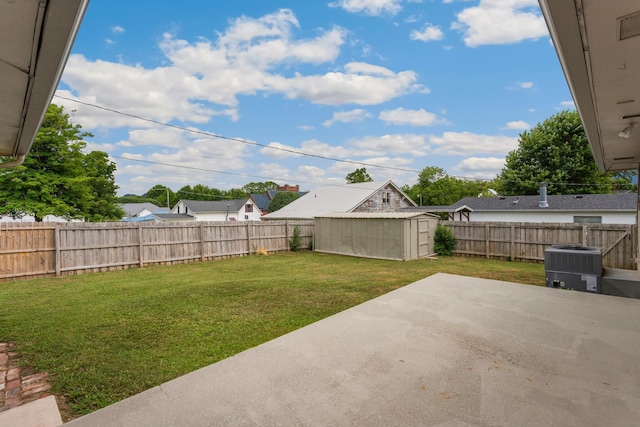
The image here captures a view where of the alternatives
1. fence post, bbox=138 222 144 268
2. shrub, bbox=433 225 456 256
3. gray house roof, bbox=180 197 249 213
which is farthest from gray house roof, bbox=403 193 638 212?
gray house roof, bbox=180 197 249 213

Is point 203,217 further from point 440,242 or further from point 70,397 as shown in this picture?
point 70,397

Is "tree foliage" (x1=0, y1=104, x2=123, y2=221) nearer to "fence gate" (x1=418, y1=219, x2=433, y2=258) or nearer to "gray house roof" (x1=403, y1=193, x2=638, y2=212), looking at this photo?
"fence gate" (x1=418, y1=219, x2=433, y2=258)

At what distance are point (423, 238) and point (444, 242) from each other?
3.45ft

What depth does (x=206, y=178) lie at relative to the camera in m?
22.9

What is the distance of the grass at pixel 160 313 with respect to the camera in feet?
9.68

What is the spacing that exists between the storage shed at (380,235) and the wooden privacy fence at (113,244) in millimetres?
2619

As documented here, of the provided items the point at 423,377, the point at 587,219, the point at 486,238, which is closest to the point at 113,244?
the point at 423,377

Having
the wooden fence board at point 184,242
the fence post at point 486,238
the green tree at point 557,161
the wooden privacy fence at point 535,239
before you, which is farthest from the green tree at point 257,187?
the fence post at point 486,238

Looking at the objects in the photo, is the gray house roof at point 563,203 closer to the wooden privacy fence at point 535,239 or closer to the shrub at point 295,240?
the wooden privacy fence at point 535,239

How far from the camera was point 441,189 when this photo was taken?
3950 centimetres

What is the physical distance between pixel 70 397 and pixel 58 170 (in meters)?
15.2

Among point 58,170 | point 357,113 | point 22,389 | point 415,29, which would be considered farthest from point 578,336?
point 58,170

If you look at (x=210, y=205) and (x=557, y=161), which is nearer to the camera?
(x=557, y=161)

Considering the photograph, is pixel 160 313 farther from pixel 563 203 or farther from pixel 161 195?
pixel 161 195
